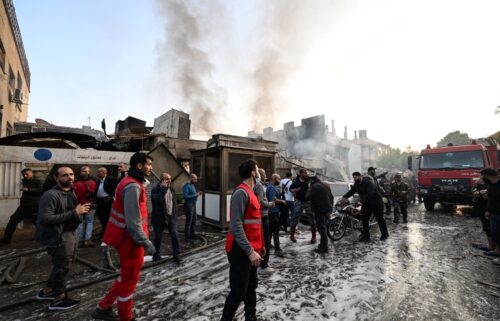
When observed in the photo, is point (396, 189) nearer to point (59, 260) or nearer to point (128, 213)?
point (128, 213)

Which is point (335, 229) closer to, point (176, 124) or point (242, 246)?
point (242, 246)

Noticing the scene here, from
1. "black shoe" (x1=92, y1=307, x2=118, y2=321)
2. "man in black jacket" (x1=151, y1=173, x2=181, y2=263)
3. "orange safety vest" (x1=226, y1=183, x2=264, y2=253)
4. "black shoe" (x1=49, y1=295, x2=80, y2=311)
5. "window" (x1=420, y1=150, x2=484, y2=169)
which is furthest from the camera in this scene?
"window" (x1=420, y1=150, x2=484, y2=169)

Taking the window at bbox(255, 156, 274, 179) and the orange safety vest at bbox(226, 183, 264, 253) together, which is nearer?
the orange safety vest at bbox(226, 183, 264, 253)

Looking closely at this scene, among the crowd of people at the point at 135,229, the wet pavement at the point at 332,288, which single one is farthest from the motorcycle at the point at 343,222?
the crowd of people at the point at 135,229

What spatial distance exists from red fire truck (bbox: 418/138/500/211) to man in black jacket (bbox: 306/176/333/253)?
8002mm

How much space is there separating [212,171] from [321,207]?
4316mm

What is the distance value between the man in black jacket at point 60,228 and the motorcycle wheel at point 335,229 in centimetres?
607

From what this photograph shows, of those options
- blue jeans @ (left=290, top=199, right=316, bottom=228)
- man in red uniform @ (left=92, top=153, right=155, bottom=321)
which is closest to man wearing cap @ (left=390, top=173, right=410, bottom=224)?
blue jeans @ (left=290, top=199, right=316, bottom=228)

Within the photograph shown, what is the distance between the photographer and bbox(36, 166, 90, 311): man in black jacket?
10.3 ft

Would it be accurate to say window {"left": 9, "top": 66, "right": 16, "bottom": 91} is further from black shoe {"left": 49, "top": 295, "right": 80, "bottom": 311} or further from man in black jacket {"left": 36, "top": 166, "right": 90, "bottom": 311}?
black shoe {"left": 49, "top": 295, "right": 80, "bottom": 311}

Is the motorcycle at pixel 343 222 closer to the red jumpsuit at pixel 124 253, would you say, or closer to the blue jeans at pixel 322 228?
the blue jeans at pixel 322 228

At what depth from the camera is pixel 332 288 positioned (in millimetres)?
3914

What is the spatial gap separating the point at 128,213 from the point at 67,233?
148cm

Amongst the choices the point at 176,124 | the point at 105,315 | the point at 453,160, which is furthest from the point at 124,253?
the point at 176,124
